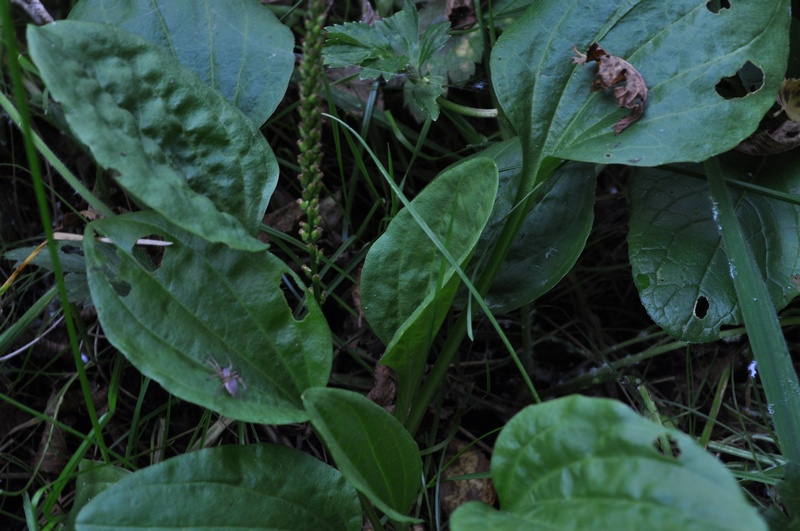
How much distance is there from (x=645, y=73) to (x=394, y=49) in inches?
22.7

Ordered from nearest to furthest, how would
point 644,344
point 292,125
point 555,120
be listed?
point 555,120
point 644,344
point 292,125

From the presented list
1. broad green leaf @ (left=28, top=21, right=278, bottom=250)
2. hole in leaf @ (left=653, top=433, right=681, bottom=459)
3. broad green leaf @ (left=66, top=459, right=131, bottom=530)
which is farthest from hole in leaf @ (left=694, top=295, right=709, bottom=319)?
broad green leaf @ (left=66, top=459, right=131, bottom=530)

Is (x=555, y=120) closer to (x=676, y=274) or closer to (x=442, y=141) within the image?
(x=676, y=274)

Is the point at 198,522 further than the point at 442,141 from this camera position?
No

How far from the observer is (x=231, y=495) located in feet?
3.79

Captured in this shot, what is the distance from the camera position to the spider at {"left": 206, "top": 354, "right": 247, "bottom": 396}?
46.1 inches

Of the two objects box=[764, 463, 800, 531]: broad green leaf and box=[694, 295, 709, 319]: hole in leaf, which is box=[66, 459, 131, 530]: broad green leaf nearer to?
box=[764, 463, 800, 531]: broad green leaf

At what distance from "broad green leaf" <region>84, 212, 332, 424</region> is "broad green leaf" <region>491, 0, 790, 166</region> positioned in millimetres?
656

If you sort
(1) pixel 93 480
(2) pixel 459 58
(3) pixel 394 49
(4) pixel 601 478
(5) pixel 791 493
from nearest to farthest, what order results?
(4) pixel 601 478
(5) pixel 791 493
(1) pixel 93 480
(3) pixel 394 49
(2) pixel 459 58

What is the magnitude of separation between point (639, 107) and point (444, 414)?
848 millimetres

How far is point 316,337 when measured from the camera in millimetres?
1298

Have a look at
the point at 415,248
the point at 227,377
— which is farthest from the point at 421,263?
the point at 227,377

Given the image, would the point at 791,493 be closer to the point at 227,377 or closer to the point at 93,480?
the point at 227,377

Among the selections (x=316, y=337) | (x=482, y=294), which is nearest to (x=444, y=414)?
(x=482, y=294)
